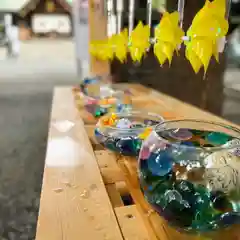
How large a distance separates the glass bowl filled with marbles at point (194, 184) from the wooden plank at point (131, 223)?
6 cm

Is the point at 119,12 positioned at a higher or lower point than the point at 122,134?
higher

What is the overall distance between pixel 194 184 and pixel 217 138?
0.17m

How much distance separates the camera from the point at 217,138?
62 centimetres

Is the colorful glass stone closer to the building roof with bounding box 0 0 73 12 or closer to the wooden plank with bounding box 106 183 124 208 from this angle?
the wooden plank with bounding box 106 183 124 208

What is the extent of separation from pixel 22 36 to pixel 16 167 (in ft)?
25.6

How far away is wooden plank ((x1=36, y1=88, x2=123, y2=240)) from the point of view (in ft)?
1.78

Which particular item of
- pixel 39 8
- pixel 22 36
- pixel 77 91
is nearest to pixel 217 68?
pixel 77 91

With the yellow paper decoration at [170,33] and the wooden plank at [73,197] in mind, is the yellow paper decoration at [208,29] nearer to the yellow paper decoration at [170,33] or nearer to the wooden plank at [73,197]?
the yellow paper decoration at [170,33]

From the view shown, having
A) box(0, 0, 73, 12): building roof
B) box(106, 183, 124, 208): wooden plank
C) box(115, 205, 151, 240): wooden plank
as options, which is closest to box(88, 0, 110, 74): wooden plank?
box(106, 183, 124, 208): wooden plank

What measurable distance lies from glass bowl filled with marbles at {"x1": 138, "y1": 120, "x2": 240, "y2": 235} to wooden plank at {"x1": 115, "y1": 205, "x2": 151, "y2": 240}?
0.06 m

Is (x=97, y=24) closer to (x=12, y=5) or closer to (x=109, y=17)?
(x=109, y=17)

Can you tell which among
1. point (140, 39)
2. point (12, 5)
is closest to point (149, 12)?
point (140, 39)

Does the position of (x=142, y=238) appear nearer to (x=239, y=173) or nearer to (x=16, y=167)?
(x=239, y=173)

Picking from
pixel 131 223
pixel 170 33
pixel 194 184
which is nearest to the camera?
pixel 194 184
